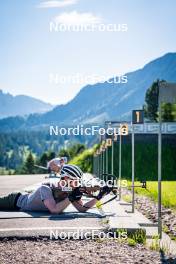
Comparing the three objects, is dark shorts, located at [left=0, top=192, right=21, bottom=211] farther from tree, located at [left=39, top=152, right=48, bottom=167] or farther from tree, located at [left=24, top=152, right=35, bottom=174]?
tree, located at [left=39, top=152, right=48, bottom=167]

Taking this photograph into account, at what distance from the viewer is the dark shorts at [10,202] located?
11852 millimetres

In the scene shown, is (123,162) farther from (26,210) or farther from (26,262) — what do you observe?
(26,262)

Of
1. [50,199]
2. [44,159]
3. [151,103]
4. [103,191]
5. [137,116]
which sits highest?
[151,103]

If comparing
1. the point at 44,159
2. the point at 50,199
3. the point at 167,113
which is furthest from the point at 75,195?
the point at 44,159

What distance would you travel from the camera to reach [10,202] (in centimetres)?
1187

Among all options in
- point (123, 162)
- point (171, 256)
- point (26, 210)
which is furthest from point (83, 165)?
point (171, 256)

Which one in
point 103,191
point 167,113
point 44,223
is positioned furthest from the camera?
point 167,113

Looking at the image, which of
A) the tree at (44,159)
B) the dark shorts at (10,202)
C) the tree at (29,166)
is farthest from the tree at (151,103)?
the dark shorts at (10,202)

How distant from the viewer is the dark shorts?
11852 mm

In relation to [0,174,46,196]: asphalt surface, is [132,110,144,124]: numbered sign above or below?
above

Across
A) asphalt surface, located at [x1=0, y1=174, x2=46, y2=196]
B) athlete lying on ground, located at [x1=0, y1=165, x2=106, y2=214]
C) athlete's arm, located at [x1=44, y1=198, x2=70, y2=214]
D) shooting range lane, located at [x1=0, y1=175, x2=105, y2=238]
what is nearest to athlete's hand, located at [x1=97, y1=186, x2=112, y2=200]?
athlete lying on ground, located at [x1=0, y1=165, x2=106, y2=214]

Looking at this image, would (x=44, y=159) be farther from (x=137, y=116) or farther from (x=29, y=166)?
(x=137, y=116)

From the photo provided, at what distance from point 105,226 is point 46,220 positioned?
58.9 inches

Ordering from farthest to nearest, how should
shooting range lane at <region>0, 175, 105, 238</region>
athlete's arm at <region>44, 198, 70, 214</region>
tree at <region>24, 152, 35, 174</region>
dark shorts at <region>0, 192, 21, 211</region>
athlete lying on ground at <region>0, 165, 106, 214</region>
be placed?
tree at <region>24, 152, 35, 174</region>
dark shorts at <region>0, 192, 21, 211</region>
athlete's arm at <region>44, 198, 70, 214</region>
athlete lying on ground at <region>0, 165, 106, 214</region>
shooting range lane at <region>0, 175, 105, 238</region>
